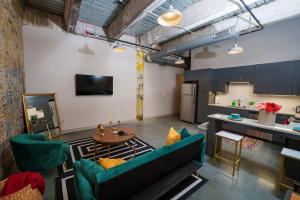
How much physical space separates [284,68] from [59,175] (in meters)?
5.83

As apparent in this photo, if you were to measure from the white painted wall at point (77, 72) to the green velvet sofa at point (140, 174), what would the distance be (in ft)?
11.2

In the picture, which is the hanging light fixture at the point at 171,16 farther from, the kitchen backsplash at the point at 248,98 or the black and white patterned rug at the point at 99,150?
the kitchen backsplash at the point at 248,98

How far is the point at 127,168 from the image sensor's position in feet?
4.12

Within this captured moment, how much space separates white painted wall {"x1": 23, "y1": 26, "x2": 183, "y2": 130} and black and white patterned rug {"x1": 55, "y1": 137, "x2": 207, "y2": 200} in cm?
126

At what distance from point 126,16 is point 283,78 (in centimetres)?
455

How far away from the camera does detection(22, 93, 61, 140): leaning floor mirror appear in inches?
133

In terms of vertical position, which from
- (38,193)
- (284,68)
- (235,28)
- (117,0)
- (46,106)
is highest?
(117,0)

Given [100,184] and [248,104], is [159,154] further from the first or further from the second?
[248,104]

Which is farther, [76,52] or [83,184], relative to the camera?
[76,52]

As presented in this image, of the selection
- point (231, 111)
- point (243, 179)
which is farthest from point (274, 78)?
point (243, 179)

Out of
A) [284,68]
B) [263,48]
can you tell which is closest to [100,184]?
[284,68]

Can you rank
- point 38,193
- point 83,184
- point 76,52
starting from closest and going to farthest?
1. point 83,184
2. point 38,193
3. point 76,52

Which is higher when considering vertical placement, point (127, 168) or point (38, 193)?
point (127, 168)

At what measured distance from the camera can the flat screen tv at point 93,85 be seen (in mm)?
4445
